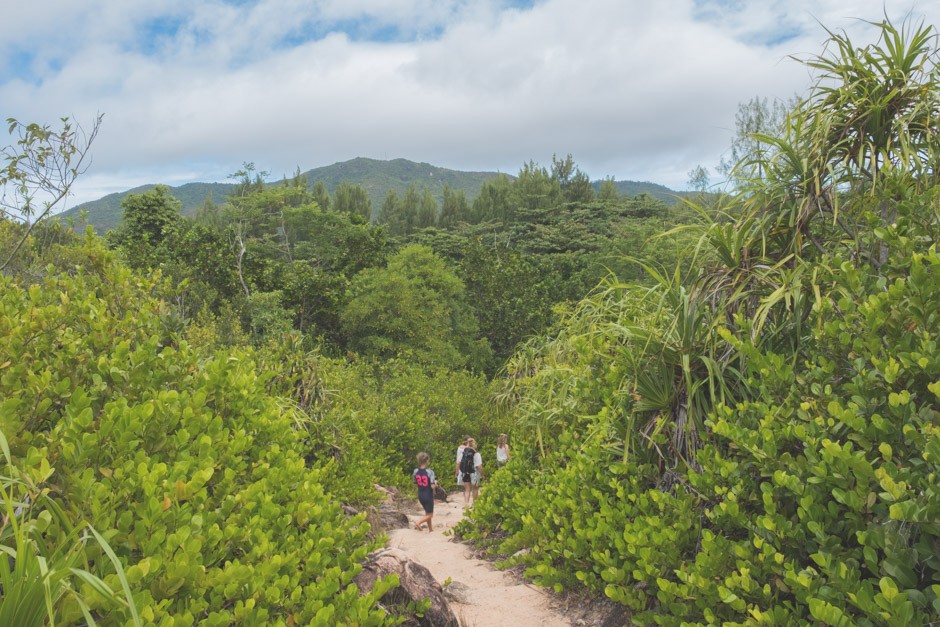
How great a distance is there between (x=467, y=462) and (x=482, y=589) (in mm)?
4538

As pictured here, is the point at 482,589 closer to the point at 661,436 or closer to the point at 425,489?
the point at 661,436

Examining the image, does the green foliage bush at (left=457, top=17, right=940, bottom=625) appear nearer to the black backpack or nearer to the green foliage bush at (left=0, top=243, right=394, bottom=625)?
the green foliage bush at (left=0, top=243, right=394, bottom=625)

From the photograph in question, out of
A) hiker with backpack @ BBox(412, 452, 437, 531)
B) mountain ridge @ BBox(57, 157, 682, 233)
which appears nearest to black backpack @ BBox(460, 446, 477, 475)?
hiker with backpack @ BBox(412, 452, 437, 531)

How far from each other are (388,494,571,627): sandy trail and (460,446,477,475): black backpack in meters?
1.98

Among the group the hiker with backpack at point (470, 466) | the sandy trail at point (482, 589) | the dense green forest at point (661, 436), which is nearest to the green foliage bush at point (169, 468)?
the dense green forest at point (661, 436)

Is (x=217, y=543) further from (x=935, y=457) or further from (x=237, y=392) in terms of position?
(x=935, y=457)

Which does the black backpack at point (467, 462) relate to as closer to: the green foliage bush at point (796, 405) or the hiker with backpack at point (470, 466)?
the hiker with backpack at point (470, 466)

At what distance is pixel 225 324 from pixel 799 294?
552 inches

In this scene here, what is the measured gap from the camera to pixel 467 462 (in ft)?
31.3

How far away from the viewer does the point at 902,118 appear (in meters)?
2.92

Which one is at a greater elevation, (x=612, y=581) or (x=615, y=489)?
(x=615, y=489)

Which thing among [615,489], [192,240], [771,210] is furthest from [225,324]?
[771,210]

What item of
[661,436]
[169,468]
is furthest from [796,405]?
[169,468]

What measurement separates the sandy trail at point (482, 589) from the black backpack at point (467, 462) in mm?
1981
